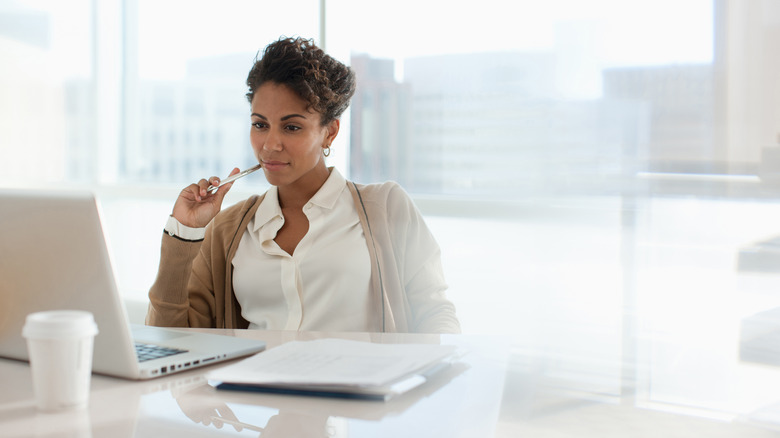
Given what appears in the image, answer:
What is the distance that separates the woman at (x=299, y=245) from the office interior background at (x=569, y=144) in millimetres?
1252

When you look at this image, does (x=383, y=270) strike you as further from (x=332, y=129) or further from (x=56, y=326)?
(x=56, y=326)

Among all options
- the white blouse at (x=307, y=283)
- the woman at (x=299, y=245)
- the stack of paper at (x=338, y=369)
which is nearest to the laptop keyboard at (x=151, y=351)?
the stack of paper at (x=338, y=369)

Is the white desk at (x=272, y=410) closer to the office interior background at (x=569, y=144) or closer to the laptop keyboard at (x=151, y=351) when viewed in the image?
the laptop keyboard at (x=151, y=351)

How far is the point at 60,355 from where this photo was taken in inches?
27.8

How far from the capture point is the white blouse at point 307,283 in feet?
5.19

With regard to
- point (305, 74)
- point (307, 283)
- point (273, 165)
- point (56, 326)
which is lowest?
point (307, 283)

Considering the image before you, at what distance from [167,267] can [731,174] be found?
205cm

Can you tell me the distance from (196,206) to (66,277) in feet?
2.44

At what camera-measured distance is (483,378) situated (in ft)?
2.94

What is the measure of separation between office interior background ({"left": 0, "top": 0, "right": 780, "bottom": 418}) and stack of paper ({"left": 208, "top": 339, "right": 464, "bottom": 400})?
1.95 metres

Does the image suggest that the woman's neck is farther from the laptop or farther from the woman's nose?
the laptop

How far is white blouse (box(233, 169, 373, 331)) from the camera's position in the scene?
1582mm

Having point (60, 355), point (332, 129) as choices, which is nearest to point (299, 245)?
point (332, 129)

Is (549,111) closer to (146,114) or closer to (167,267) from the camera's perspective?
(167,267)
